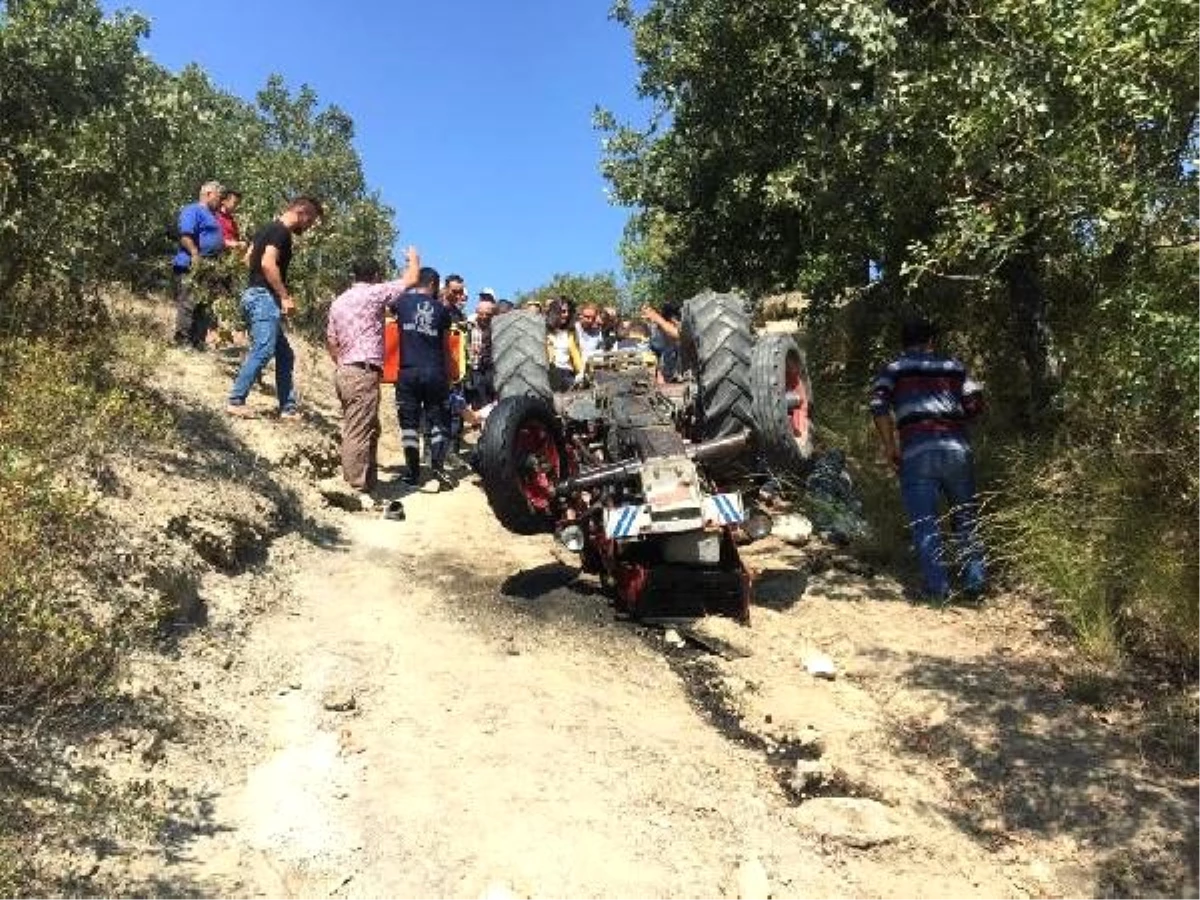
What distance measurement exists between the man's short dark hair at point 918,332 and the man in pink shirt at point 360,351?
343 cm

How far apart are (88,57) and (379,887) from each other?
5171mm

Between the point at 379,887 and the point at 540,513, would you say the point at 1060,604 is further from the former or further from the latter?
the point at 379,887

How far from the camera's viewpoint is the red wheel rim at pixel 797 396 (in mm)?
6578

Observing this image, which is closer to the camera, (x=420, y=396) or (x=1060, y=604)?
(x=1060, y=604)

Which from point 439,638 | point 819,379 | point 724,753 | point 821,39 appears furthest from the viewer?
point 819,379

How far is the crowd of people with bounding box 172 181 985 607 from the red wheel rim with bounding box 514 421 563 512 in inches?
56.6

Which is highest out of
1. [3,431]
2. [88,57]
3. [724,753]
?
[88,57]

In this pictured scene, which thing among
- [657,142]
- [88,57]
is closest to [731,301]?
[88,57]

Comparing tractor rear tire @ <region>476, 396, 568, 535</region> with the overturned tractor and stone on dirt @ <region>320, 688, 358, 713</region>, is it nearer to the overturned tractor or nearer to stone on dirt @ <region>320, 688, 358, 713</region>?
the overturned tractor

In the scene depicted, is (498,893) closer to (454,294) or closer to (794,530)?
(794,530)

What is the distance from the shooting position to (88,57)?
612 cm

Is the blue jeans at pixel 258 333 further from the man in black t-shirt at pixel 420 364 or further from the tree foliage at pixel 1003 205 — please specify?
the tree foliage at pixel 1003 205

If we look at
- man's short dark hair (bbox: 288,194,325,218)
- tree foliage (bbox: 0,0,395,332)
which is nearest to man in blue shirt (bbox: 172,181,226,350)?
tree foliage (bbox: 0,0,395,332)

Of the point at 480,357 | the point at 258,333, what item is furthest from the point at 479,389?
the point at 258,333
